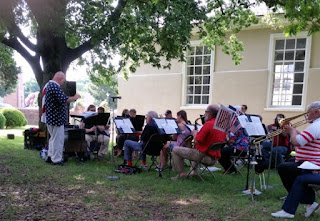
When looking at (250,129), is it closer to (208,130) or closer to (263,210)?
(208,130)

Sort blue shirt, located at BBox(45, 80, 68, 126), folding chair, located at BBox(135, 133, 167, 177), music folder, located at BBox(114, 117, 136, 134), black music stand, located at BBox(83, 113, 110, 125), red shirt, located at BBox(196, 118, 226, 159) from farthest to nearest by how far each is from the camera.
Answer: black music stand, located at BBox(83, 113, 110, 125) < music folder, located at BBox(114, 117, 136, 134) < blue shirt, located at BBox(45, 80, 68, 126) < folding chair, located at BBox(135, 133, 167, 177) < red shirt, located at BBox(196, 118, 226, 159)

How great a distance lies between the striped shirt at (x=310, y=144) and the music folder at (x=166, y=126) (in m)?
2.60

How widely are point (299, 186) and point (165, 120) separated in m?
3.09

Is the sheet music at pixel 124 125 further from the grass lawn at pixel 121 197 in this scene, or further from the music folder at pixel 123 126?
the grass lawn at pixel 121 197

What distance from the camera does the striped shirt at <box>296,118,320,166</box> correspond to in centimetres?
397

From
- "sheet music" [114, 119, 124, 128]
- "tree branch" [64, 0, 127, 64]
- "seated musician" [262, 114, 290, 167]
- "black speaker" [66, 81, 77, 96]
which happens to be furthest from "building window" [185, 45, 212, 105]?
"sheet music" [114, 119, 124, 128]

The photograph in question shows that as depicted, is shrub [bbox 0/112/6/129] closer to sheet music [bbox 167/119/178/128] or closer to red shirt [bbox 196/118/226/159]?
sheet music [bbox 167/119/178/128]

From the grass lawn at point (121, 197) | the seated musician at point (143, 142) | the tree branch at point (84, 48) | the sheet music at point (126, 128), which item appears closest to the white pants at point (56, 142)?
the grass lawn at point (121, 197)

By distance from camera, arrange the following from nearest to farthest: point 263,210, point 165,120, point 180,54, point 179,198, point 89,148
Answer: point 263,210, point 179,198, point 165,120, point 89,148, point 180,54

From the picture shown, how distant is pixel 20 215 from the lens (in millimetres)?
3916

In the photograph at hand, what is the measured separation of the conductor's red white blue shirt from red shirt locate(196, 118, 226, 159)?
121 inches

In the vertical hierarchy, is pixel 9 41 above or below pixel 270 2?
below

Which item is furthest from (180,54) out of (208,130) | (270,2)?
(208,130)

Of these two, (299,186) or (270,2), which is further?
(270,2)
